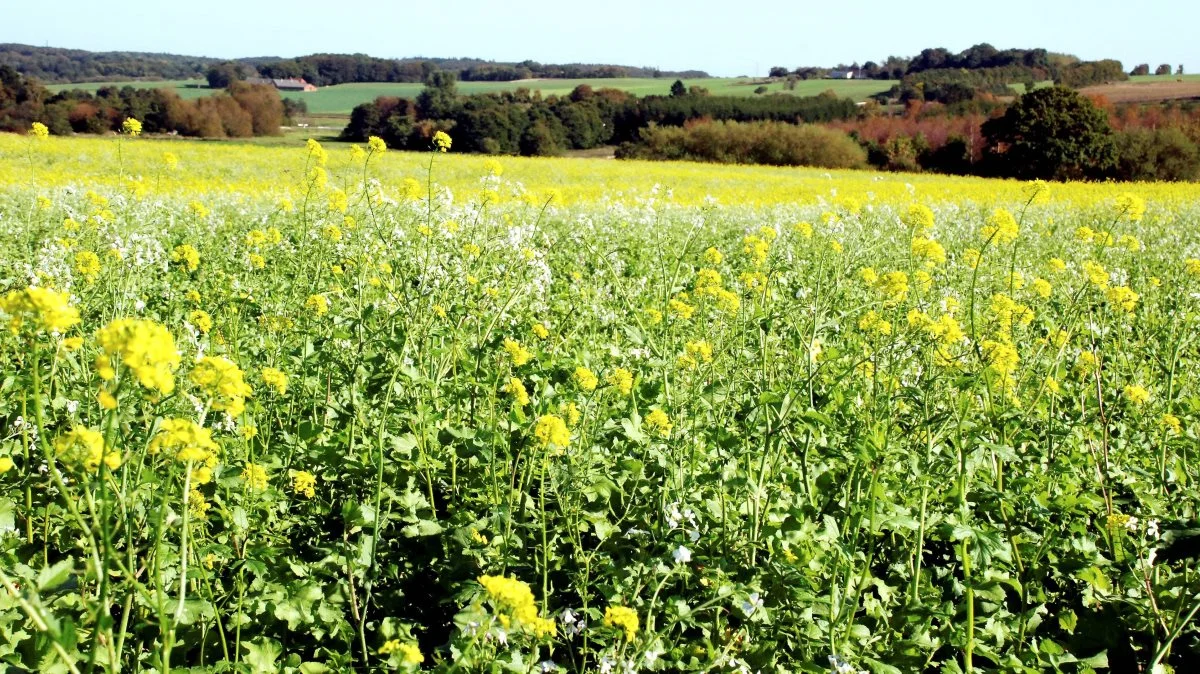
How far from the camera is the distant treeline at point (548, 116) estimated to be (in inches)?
1682

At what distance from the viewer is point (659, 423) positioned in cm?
286

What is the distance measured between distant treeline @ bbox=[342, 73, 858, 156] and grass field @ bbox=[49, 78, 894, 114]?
1254 centimetres

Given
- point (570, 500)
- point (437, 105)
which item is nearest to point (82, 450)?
point (570, 500)

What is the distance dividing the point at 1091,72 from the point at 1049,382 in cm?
8410

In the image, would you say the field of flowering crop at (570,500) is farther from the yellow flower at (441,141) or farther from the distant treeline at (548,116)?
the distant treeline at (548,116)

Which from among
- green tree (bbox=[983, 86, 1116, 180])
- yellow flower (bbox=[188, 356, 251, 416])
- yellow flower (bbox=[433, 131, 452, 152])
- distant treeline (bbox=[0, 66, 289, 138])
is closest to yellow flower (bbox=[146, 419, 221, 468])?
yellow flower (bbox=[188, 356, 251, 416])

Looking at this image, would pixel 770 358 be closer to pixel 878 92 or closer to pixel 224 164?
pixel 224 164

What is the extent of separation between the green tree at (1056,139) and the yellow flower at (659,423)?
40.1 metres

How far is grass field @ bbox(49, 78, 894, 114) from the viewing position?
209ft

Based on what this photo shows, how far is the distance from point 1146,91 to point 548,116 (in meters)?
43.8

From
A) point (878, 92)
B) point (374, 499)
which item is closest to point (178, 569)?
point (374, 499)

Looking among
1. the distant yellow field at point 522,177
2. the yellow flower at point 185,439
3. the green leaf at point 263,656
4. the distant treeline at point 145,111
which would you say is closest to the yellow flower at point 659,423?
the green leaf at point 263,656

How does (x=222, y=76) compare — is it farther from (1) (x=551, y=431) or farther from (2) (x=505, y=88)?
(1) (x=551, y=431)

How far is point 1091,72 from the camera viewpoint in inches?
2913
